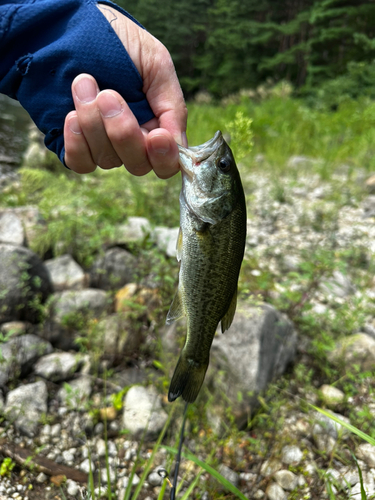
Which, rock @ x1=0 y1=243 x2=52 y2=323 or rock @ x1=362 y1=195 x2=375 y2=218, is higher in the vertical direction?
rock @ x1=0 y1=243 x2=52 y2=323

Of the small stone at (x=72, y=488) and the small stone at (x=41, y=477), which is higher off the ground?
the small stone at (x=41, y=477)

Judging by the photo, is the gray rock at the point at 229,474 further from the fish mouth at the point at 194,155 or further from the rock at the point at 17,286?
the rock at the point at 17,286

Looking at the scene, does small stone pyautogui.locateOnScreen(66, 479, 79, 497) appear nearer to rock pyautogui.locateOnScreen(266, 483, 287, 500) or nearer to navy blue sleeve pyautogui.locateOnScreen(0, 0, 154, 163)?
rock pyautogui.locateOnScreen(266, 483, 287, 500)

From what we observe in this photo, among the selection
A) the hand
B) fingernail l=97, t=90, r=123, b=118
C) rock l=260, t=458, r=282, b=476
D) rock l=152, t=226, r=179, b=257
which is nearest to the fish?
the hand

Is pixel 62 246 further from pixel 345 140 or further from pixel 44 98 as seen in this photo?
pixel 345 140

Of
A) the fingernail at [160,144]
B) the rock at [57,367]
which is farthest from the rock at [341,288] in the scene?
the fingernail at [160,144]

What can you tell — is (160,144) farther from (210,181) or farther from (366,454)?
(366,454)
